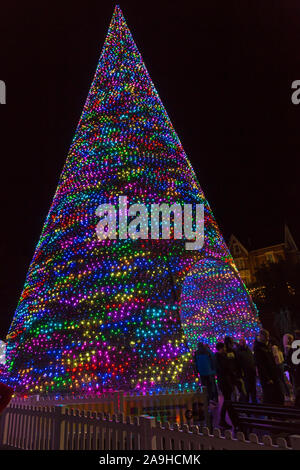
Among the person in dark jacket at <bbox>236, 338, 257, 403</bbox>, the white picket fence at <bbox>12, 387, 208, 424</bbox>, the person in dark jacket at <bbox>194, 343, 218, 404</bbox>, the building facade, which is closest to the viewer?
the white picket fence at <bbox>12, 387, 208, 424</bbox>

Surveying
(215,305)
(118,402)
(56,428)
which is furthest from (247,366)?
(215,305)

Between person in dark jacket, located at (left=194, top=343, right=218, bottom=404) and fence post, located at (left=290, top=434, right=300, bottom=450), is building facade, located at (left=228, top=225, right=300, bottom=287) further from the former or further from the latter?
fence post, located at (left=290, top=434, right=300, bottom=450)

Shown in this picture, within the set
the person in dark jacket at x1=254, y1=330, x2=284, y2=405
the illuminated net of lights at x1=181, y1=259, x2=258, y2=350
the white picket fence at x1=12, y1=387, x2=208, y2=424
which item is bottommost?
the white picket fence at x1=12, y1=387, x2=208, y2=424

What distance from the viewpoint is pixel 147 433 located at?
10.4 ft

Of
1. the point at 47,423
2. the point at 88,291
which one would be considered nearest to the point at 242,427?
the point at 47,423

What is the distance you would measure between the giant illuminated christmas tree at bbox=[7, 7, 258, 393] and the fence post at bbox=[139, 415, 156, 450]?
3.97 meters

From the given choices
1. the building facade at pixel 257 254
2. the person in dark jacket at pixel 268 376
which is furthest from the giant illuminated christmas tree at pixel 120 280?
the building facade at pixel 257 254

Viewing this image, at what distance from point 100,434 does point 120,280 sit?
459cm

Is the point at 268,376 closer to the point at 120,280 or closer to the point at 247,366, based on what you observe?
the point at 247,366

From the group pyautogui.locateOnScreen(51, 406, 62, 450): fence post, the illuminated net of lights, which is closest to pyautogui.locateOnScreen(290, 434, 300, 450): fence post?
pyautogui.locateOnScreen(51, 406, 62, 450): fence post

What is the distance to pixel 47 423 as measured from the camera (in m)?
4.38

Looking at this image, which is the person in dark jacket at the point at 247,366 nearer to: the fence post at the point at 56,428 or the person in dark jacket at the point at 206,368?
the person in dark jacket at the point at 206,368

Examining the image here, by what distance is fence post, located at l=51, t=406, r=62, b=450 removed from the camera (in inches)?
161

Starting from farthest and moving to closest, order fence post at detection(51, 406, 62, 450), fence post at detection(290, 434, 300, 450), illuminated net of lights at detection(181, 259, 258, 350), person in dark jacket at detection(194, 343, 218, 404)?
illuminated net of lights at detection(181, 259, 258, 350) < person in dark jacket at detection(194, 343, 218, 404) < fence post at detection(51, 406, 62, 450) < fence post at detection(290, 434, 300, 450)
